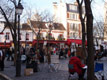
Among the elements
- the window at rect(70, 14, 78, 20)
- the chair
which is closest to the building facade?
the window at rect(70, 14, 78, 20)

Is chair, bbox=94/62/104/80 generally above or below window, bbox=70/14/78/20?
below

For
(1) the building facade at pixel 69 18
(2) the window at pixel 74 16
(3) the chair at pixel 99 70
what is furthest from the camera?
(2) the window at pixel 74 16

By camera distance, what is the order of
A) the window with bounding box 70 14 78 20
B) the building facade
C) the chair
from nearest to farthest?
the chair → the building facade → the window with bounding box 70 14 78 20

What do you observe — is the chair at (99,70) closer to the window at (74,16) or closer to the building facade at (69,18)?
the building facade at (69,18)

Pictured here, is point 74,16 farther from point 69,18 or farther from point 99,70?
point 99,70

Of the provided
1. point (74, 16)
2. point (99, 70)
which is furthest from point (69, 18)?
point (99, 70)

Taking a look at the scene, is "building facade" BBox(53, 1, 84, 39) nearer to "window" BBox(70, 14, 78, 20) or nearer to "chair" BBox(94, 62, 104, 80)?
"window" BBox(70, 14, 78, 20)

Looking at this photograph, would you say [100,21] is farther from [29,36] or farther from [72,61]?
[72,61]

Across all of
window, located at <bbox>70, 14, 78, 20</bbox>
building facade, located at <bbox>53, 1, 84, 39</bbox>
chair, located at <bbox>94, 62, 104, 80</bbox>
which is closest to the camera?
chair, located at <bbox>94, 62, 104, 80</bbox>

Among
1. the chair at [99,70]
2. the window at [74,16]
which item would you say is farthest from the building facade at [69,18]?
the chair at [99,70]

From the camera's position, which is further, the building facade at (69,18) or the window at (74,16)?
the window at (74,16)

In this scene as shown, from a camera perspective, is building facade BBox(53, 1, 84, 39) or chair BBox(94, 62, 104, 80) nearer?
chair BBox(94, 62, 104, 80)

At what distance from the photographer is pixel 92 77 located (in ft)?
29.7

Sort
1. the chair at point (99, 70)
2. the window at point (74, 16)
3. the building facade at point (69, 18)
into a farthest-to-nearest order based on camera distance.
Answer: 1. the window at point (74, 16)
2. the building facade at point (69, 18)
3. the chair at point (99, 70)
